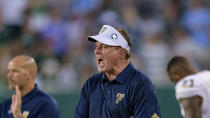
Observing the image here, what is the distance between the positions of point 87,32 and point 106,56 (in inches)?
A: 270

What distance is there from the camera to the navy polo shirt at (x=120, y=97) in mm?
5426

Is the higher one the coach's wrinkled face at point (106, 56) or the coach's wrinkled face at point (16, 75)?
the coach's wrinkled face at point (106, 56)

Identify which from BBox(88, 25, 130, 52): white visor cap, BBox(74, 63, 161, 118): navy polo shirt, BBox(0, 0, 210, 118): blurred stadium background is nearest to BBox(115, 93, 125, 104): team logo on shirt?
BBox(74, 63, 161, 118): navy polo shirt

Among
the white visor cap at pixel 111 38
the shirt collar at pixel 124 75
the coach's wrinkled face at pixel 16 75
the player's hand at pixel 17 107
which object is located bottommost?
the player's hand at pixel 17 107

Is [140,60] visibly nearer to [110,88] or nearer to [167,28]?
[167,28]

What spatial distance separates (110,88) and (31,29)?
751 cm

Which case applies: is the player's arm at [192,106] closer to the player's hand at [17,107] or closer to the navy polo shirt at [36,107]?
the navy polo shirt at [36,107]

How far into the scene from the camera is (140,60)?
1170 centimetres

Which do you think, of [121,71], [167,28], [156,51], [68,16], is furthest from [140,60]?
[121,71]

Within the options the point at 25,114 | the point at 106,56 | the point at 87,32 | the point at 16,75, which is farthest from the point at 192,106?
the point at 87,32

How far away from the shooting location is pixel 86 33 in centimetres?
1248

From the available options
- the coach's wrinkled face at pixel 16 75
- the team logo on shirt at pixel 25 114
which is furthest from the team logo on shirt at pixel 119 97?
the coach's wrinkled face at pixel 16 75

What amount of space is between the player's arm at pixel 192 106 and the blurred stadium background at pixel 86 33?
441 centimetres

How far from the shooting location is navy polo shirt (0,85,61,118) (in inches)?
283
